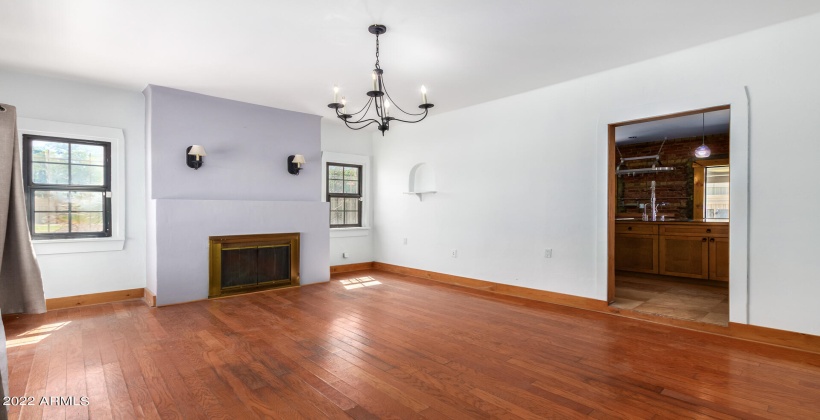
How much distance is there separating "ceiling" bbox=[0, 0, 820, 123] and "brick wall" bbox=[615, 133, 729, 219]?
4.36 m

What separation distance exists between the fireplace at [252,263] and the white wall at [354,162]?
1102 mm

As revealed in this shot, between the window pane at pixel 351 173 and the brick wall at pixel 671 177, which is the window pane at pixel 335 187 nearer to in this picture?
the window pane at pixel 351 173

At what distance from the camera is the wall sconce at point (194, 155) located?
4.71 meters

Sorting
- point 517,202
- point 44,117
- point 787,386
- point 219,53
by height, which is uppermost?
point 219,53

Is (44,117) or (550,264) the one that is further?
(550,264)

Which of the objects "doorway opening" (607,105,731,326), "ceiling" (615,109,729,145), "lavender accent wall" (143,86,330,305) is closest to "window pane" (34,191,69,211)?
"lavender accent wall" (143,86,330,305)

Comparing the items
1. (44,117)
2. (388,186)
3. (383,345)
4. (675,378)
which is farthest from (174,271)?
(675,378)

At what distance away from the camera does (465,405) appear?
7.38 ft

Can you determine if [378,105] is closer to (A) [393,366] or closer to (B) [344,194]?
(B) [344,194]

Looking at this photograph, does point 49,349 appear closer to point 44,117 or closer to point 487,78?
point 44,117

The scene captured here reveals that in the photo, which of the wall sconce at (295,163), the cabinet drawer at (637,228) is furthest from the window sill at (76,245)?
the cabinet drawer at (637,228)

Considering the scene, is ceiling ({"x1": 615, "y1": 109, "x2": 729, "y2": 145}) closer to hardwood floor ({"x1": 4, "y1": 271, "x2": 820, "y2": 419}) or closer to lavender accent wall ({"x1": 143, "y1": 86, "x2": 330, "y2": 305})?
hardwood floor ({"x1": 4, "y1": 271, "x2": 820, "y2": 419})

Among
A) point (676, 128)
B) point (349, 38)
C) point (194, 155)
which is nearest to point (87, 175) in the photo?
point (194, 155)

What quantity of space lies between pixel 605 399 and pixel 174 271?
14.9 feet
